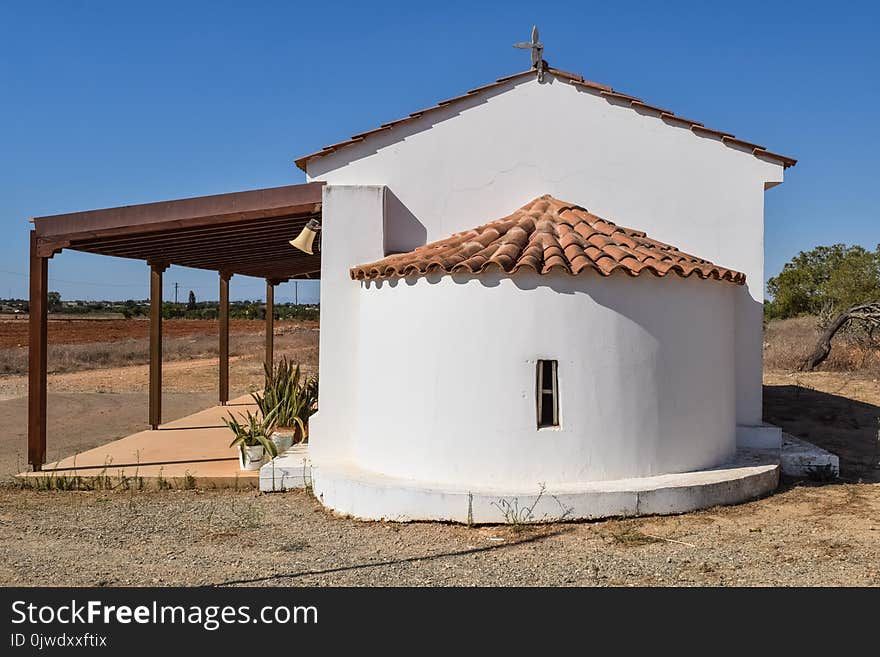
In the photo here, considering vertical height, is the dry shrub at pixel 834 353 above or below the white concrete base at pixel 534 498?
above

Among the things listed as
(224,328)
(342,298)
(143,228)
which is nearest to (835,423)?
(342,298)

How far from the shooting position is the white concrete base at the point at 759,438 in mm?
9195

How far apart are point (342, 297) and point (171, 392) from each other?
43.4 ft

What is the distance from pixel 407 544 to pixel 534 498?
134cm

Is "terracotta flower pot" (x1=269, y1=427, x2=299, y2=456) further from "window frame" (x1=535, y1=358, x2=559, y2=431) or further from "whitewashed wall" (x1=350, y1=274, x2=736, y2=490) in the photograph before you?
"window frame" (x1=535, y1=358, x2=559, y2=431)

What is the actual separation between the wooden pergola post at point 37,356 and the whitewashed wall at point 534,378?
4.85m

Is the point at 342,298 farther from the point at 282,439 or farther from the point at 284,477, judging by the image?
the point at 282,439

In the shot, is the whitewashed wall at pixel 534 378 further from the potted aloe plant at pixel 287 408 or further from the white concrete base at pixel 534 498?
the potted aloe plant at pixel 287 408

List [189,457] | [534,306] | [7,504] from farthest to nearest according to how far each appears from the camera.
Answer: [189,457] < [7,504] < [534,306]

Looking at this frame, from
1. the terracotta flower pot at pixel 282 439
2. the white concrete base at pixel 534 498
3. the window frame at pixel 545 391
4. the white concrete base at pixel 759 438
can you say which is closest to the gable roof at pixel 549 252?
the window frame at pixel 545 391

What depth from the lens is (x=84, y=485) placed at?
9.02 metres

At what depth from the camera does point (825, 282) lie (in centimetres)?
3444

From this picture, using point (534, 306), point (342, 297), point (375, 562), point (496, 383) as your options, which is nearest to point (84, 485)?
point (342, 297)

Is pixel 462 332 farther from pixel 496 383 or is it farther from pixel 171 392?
pixel 171 392
